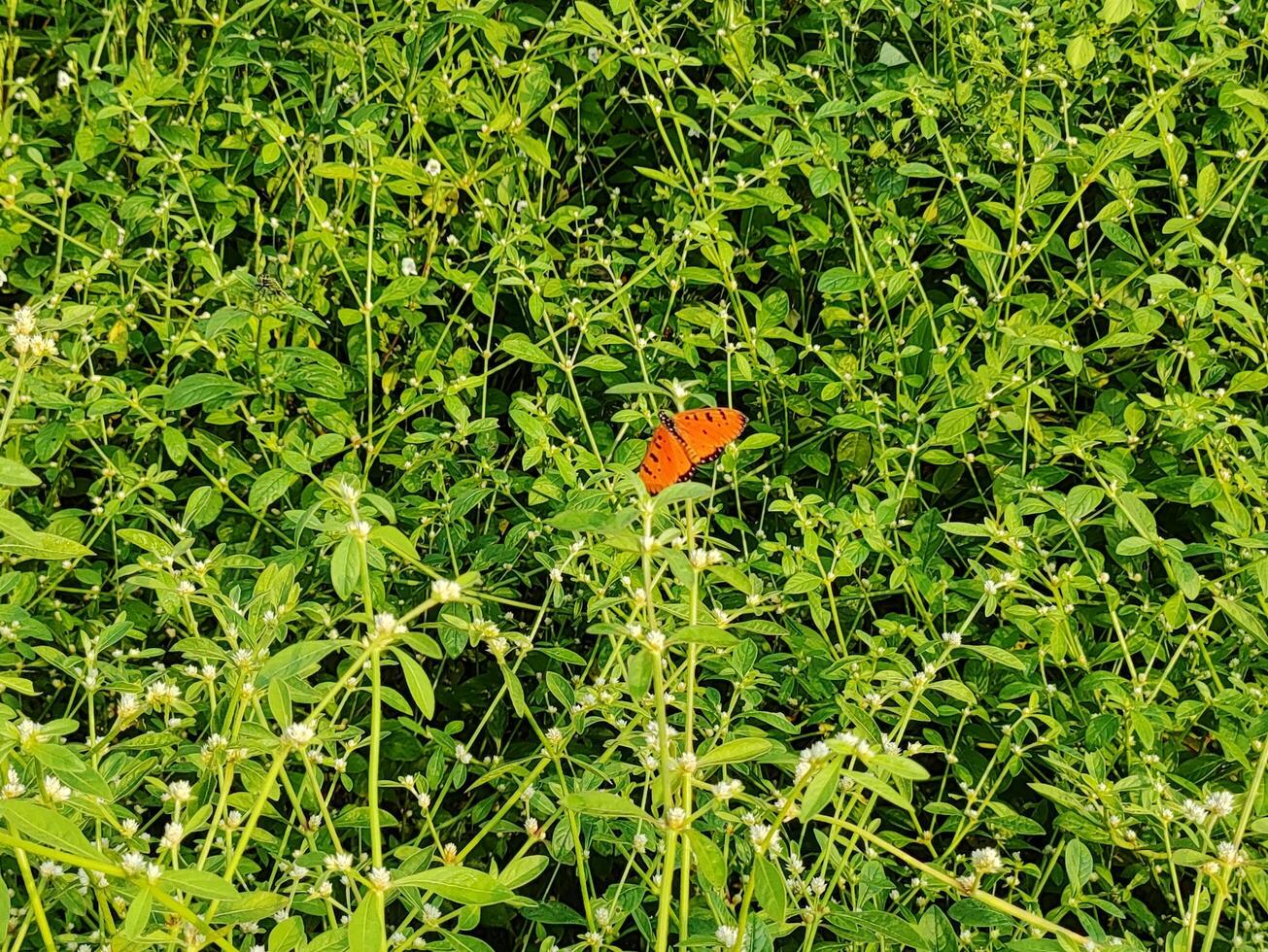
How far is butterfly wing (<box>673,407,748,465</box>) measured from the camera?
212 centimetres

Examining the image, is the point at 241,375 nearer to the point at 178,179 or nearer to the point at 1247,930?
the point at 178,179

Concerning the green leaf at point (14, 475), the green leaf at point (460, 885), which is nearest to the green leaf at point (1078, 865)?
the green leaf at point (460, 885)

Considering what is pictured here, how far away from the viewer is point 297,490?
244cm

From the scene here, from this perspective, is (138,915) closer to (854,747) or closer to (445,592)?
(445,592)

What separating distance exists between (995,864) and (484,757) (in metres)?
1.02

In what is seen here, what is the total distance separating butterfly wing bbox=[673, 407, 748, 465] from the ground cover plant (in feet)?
0.37

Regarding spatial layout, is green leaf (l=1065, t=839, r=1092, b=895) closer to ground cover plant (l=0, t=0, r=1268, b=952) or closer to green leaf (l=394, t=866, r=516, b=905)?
ground cover plant (l=0, t=0, r=1268, b=952)

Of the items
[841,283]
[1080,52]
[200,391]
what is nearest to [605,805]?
[200,391]

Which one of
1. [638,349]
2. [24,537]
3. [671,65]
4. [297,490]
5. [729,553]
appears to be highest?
[671,65]

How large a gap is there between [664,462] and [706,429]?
15 centimetres

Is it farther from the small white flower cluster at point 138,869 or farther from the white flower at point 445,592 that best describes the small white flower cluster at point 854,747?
the small white flower cluster at point 138,869

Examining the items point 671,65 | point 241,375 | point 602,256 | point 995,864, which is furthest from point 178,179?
point 995,864

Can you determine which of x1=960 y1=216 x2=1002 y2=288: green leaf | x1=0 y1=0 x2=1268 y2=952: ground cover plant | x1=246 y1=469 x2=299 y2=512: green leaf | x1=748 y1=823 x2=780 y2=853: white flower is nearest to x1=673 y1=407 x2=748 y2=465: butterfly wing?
x1=0 y1=0 x2=1268 y2=952: ground cover plant

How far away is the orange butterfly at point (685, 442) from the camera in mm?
2057
